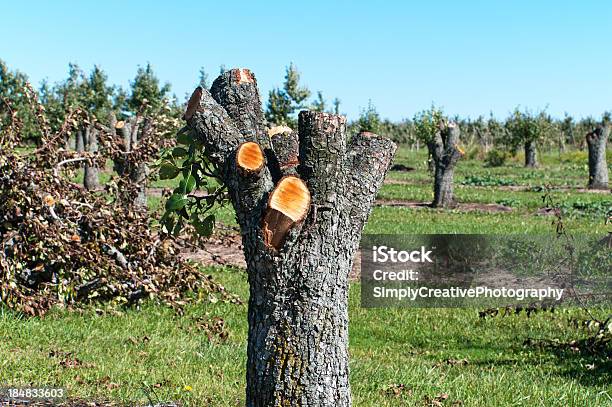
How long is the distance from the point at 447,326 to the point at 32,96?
5.32m

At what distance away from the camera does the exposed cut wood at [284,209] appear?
3.69 meters

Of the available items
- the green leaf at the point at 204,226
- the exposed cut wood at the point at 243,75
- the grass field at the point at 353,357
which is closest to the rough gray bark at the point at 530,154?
the grass field at the point at 353,357

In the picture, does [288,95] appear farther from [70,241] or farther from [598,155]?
[70,241]

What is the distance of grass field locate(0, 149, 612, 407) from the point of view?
5.62 metres

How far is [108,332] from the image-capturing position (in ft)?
24.7

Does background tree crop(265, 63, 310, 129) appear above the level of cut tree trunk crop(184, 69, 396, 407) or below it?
above

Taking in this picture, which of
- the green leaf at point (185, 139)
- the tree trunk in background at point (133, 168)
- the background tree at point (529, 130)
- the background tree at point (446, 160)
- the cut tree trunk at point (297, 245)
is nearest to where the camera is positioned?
the cut tree trunk at point (297, 245)

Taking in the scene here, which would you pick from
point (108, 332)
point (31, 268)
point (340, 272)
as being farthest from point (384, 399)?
point (31, 268)

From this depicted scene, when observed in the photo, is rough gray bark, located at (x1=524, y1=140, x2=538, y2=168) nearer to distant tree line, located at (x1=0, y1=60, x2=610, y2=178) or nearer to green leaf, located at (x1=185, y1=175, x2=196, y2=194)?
distant tree line, located at (x1=0, y1=60, x2=610, y2=178)

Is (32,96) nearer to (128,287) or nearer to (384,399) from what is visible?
(128,287)

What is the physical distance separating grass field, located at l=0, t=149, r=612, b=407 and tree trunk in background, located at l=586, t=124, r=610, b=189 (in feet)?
63.3

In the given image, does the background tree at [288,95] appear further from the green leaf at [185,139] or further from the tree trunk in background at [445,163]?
the green leaf at [185,139]

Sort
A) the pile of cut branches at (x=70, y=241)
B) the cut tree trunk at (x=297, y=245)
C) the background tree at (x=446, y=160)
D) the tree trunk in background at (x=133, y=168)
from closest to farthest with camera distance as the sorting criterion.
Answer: the cut tree trunk at (x=297, y=245) < the pile of cut branches at (x=70, y=241) < the tree trunk in background at (x=133, y=168) < the background tree at (x=446, y=160)

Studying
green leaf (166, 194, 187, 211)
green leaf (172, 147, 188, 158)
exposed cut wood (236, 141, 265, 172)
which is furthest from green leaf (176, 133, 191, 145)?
exposed cut wood (236, 141, 265, 172)
